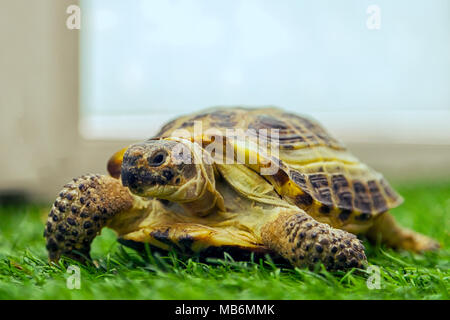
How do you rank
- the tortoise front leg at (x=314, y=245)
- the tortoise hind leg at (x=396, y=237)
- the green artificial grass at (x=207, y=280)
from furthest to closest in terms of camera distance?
1. the tortoise hind leg at (x=396, y=237)
2. the tortoise front leg at (x=314, y=245)
3. the green artificial grass at (x=207, y=280)

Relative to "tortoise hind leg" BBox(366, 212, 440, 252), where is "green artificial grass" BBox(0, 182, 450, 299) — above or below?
above

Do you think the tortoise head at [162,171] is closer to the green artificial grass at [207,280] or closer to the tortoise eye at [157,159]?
the tortoise eye at [157,159]

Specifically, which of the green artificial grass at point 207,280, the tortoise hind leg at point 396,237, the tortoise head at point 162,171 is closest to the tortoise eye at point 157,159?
the tortoise head at point 162,171

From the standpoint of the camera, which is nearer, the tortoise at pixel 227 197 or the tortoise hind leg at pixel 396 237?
the tortoise at pixel 227 197

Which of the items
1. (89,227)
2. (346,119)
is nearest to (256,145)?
(89,227)

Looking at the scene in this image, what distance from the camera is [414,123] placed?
9.09 meters

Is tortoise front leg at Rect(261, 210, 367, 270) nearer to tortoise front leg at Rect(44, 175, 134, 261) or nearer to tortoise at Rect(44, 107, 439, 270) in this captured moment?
tortoise at Rect(44, 107, 439, 270)

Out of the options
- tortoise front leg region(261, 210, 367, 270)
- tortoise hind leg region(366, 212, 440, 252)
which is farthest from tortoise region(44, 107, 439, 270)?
tortoise hind leg region(366, 212, 440, 252)

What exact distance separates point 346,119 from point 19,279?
7443mm

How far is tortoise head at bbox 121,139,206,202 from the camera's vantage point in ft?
6.75

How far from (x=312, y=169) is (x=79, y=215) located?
3.85 ft

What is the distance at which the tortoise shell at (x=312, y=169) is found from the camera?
2.38 meters

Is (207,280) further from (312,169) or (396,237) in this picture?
(396,237)

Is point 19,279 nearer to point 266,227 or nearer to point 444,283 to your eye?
point 266,227
